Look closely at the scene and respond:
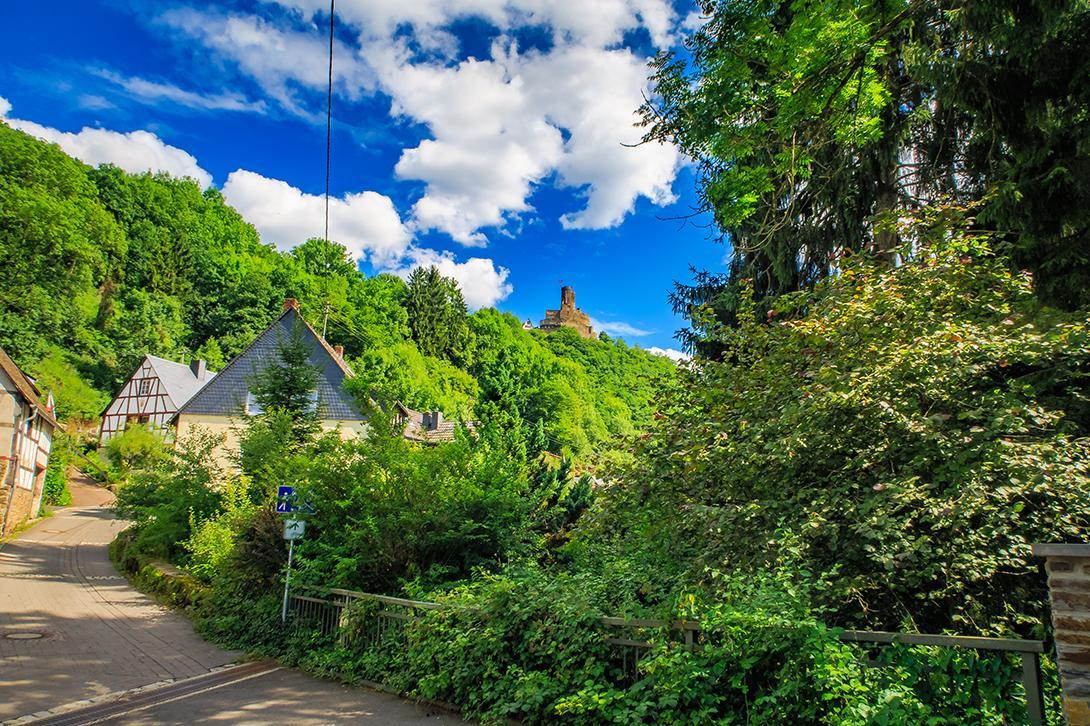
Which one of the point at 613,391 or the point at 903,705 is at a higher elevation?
the point at 613,391

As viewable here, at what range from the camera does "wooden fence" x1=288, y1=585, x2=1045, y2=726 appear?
12.4 ft

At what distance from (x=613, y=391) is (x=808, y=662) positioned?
81083mm

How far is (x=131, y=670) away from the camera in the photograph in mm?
8961

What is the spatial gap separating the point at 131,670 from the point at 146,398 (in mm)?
49183

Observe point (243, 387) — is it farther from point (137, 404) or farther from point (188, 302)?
point (188, 302)

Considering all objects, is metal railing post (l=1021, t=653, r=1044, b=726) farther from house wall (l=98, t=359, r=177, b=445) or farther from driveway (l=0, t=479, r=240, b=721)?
house wall (l=98, t=359, r=177, b=445)

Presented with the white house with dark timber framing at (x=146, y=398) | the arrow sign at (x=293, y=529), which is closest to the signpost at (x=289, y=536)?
the arrow sign at (x=293, y=529)

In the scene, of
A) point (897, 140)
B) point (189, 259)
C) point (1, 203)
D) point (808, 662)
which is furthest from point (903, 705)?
point (189, 259)

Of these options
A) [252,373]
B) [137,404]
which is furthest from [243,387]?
[137,404]

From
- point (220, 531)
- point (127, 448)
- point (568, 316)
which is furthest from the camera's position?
point (568, 316)

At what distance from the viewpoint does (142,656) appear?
32.0 ft

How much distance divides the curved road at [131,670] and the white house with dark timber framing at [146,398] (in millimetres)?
37681

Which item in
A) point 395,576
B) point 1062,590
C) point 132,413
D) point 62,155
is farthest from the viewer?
point 132,413

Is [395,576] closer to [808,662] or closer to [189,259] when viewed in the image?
[808,662]
